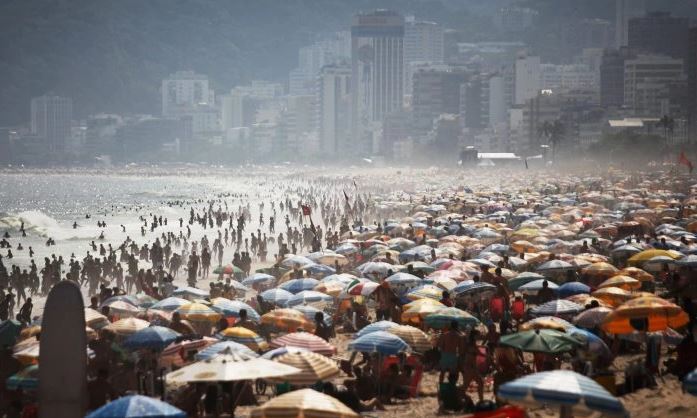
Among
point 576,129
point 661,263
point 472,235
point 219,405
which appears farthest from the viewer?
point 576,129

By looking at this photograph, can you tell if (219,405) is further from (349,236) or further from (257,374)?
(349,236)

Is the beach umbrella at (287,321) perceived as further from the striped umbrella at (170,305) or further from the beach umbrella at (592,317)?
the beach umbrella at (592,317)

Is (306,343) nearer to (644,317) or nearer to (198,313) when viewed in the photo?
(198,313)

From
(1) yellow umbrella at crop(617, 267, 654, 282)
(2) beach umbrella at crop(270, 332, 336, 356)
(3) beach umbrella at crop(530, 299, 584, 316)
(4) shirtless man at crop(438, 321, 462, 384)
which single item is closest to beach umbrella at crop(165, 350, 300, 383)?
(2) beach umbrella at crop(270, 332, 336, 356)

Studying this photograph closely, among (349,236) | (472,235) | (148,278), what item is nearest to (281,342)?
(148,278)

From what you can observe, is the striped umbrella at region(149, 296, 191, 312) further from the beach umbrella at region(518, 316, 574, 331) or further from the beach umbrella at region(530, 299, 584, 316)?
the beach umbrella at region(518, 316, 574, 331)

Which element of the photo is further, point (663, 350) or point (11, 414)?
point (663, 350)

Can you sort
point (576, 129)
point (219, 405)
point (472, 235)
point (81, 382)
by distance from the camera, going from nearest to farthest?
1. point (81, 382)
2. point (219, 405)
3. point (472, 235)
4. point (576, 129)
